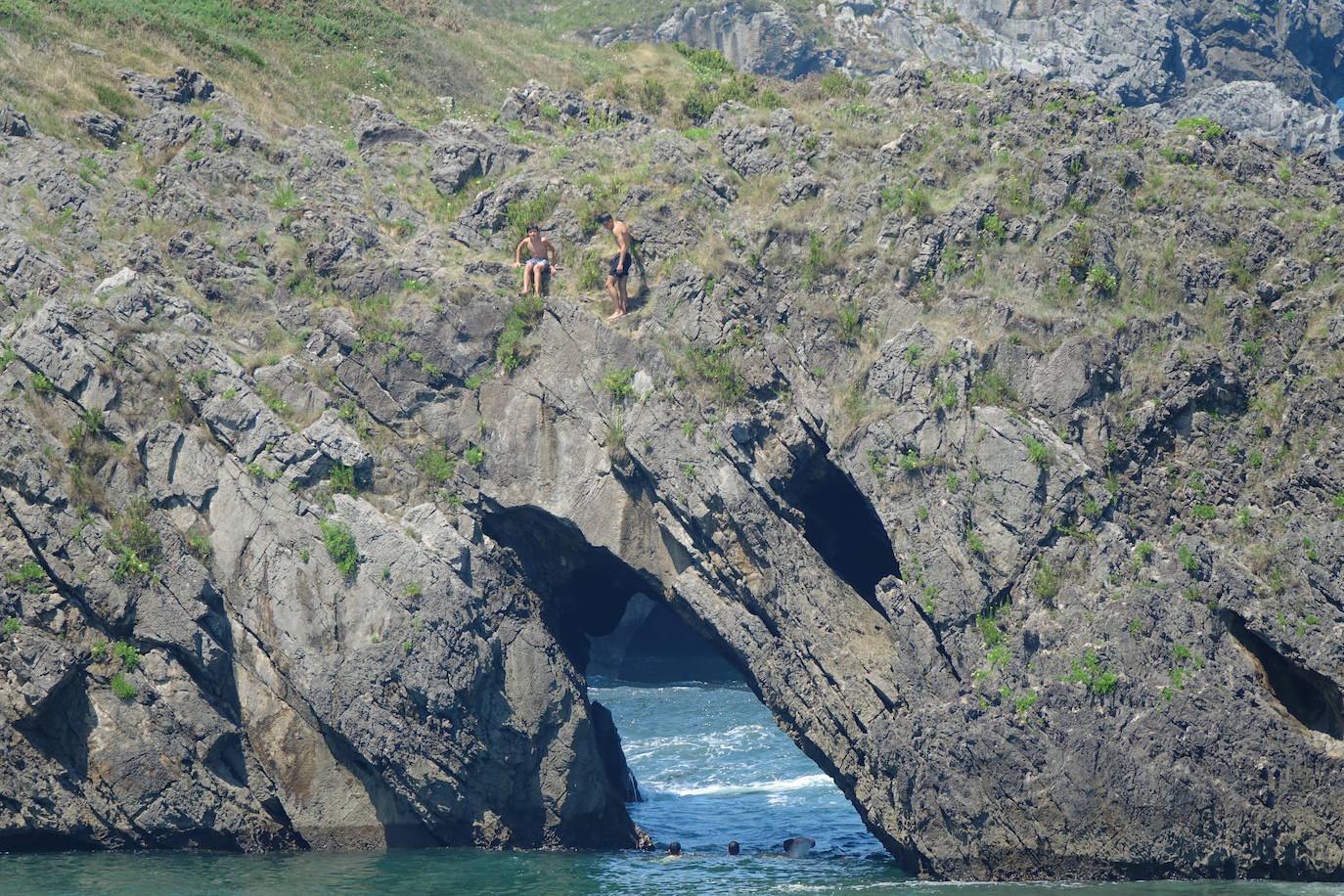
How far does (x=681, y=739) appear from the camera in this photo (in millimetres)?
41312

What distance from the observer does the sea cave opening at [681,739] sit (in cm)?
2878

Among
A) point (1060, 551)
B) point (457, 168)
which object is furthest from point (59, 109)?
point (1060, 551)

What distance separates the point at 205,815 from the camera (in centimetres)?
2514

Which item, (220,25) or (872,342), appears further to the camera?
(220,25)

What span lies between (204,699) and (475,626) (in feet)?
17.6

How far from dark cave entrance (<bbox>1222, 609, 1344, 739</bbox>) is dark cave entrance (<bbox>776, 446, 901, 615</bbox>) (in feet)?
23.3

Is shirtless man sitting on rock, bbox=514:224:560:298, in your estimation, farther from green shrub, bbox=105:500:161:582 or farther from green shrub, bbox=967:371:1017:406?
green shrub, bbox=967:371:1017:406

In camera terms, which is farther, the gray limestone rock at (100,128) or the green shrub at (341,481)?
the gray limestone rock at (100,128)

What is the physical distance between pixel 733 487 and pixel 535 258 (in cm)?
709

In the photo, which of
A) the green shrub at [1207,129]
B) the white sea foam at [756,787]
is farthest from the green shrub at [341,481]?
the green shrub at [1207,129]

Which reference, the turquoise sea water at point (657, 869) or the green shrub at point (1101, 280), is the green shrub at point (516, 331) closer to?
the turquoise sea water at point (657, 869)

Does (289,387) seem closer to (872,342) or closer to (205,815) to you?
(205,815)

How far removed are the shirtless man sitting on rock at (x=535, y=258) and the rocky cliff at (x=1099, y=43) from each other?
70.9 metres

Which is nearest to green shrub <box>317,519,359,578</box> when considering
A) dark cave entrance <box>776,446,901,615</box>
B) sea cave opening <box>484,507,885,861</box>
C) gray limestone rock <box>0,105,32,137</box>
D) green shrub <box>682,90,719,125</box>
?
sea cave opening <box>484,507,885,861</box>
